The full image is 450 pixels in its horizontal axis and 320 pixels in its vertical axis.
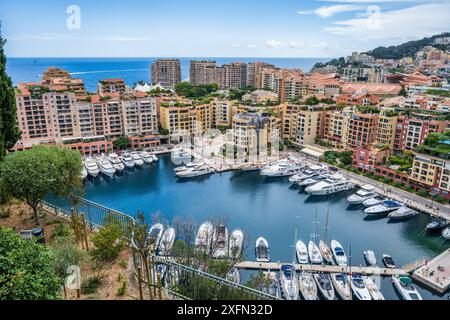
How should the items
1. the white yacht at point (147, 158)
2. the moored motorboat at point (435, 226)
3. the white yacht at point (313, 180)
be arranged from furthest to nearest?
1. the white yacht at point (147, 158)
2. the white yacht at point (313, 180)
3. the moored motorboat at point (435, 226)

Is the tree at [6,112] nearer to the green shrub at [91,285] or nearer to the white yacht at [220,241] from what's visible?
the green shrub at [91,285]

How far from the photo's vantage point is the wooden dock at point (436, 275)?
8.03 m

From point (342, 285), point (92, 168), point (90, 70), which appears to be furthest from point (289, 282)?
point (90, 70)

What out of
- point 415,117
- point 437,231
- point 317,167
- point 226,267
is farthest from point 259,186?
point 226,267

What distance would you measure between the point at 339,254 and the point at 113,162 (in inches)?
456

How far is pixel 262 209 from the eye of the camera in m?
12.6

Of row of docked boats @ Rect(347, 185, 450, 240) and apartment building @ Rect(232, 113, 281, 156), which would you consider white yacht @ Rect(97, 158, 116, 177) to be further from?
row of docked boats @ Rect(347, 185, 450, 240)

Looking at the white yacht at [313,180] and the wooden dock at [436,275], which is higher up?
the white yacht at [313,180]

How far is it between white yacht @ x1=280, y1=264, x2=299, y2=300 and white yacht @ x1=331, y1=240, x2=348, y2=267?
1.52 metres

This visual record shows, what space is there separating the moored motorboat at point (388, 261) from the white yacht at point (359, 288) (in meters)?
1.25

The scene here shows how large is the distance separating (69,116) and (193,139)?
23.2 feet

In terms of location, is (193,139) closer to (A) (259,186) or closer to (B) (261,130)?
(B) (261,130)

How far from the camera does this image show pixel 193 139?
20.9 m

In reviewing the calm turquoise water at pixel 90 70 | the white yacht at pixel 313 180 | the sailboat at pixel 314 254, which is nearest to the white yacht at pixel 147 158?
the white yacht at pixel 313 180
